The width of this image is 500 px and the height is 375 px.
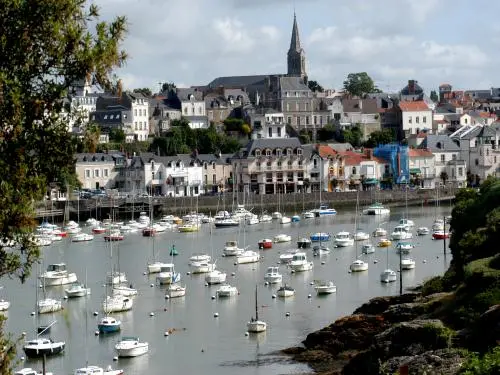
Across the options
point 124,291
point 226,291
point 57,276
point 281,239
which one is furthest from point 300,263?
point 281,239

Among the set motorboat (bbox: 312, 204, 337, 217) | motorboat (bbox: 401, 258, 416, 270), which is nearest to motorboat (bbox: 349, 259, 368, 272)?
motorboat (bbox: 401, 258, 416, 270)

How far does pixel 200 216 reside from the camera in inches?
3066

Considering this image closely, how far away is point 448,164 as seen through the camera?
99312 mm

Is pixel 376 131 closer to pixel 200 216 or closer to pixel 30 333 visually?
pixel 200 216

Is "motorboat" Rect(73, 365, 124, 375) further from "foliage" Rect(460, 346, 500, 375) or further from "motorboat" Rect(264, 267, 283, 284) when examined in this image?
"motorboat" Rect(264, 267, 283, 284)

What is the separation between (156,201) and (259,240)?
22.8m

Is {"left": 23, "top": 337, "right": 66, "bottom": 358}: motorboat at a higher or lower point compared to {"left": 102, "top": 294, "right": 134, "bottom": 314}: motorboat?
lower

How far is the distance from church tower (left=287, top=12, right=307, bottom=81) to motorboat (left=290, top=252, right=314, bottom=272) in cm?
8970

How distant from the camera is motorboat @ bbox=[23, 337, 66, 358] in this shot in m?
31.9

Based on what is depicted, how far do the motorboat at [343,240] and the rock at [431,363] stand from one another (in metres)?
37.3

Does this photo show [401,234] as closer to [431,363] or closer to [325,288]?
[325,288]

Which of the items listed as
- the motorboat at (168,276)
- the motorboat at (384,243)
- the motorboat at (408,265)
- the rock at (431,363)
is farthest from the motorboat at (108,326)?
the motorboat at (384,243)

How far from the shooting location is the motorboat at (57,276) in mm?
46656

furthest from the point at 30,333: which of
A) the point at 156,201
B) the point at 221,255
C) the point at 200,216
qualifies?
the point at 156,201
